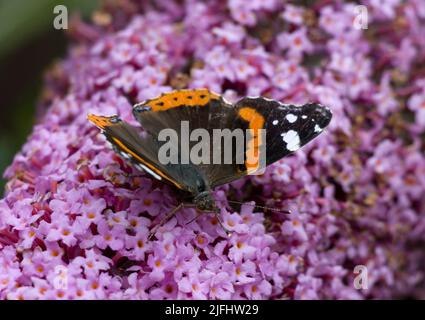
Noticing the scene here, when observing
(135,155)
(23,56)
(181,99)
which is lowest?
(135,155)

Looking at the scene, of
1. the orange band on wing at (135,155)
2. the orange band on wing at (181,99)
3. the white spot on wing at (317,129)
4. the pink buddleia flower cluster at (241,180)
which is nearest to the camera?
the orange band on wing at (135,155)

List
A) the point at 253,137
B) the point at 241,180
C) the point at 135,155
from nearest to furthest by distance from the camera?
the point at 135,155
the point at 253,137
the point at 241,180

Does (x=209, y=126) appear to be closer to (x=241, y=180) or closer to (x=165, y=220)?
(x=241, y=180)

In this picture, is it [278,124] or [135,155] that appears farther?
[278,124]

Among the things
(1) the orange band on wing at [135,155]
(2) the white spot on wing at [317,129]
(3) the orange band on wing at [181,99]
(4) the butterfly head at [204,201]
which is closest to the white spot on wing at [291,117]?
(2) the white spot on wing at [317,129]

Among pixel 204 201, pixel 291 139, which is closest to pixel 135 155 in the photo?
pixel 204 201

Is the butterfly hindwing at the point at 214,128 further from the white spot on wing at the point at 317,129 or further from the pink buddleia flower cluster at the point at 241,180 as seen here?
the pink buddleia flower cluster at the point at 241,180
